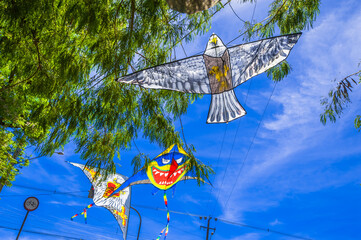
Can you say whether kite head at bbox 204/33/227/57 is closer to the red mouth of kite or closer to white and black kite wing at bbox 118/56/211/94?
white and black kite wing at bbox 118/56/211/94

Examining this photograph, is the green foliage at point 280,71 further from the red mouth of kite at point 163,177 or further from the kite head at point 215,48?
the red mouth of kite at point 163,177

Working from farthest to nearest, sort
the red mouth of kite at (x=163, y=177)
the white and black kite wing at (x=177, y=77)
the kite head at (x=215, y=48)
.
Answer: the red mouth of kite at (x=163, y=177)
the kite head at (x=215, y=48)
the white and black kite wing at (x=177, y=77)

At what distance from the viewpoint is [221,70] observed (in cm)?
334

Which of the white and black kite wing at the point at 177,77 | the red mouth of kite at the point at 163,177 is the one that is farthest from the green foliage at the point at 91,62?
the red mouth of kite at the point at 163,177

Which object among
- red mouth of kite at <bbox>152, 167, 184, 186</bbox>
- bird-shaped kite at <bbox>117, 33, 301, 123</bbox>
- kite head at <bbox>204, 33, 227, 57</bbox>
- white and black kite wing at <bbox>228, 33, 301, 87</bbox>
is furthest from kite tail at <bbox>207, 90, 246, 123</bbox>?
red mouth of kite at <bbox>152, 167, 184, 186</bbox>

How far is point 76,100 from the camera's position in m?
3.35

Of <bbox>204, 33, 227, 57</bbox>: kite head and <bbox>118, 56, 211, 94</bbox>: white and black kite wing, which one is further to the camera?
<bbox>204, 33, 227, 57</bbox>: kite head

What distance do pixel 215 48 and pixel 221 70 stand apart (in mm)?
272

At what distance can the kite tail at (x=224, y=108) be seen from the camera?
3389 mm

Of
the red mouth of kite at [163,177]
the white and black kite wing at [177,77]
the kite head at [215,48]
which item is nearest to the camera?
the white and black kite wing at [177,77]

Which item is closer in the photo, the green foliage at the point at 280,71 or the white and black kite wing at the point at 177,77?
the white and black kite wing at the point at 177,77

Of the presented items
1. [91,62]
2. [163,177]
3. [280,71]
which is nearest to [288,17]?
[280,71]

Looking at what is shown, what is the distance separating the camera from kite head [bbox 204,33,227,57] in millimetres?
3312

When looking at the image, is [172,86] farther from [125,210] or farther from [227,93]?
[125,210]
